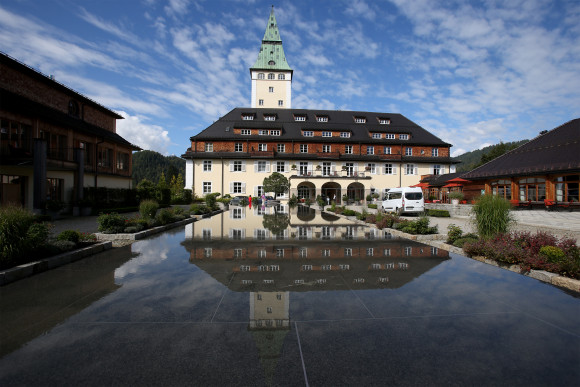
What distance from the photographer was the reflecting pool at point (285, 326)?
2.60 metres

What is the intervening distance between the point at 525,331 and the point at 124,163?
3471 cm

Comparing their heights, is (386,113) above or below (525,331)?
above

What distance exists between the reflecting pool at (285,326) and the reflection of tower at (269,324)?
2 centimetres

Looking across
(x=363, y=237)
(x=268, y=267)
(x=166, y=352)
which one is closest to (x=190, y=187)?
(x=363, y=237)

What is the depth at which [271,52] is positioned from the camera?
5544 centimetres

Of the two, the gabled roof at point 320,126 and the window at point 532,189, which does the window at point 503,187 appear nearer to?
the window at point 532,189

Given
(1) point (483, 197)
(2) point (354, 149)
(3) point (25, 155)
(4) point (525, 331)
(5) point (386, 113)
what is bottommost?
(4) point (525, 331)

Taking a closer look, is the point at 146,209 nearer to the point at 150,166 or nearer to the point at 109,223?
the point at 109,223

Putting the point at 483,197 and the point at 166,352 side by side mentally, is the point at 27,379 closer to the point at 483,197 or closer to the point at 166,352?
the point at 166,352

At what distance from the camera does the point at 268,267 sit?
243 inches

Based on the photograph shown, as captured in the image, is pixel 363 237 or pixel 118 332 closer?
pixel 118 332

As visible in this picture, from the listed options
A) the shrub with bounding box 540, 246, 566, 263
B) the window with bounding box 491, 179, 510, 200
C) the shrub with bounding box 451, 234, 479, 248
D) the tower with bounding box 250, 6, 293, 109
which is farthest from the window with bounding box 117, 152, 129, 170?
the window with bounding box 491, 179, 510, 200

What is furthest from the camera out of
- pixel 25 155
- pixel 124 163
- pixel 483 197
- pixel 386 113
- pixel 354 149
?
pixel 386 113

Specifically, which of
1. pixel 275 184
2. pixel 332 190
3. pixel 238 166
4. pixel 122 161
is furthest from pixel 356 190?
pixel 122 161
